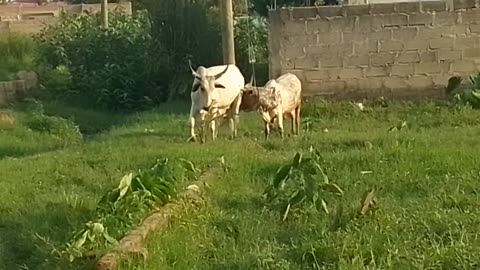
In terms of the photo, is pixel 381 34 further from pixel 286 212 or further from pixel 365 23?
pixel 286 212

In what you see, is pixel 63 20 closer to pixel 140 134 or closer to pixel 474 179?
pixel 140 134

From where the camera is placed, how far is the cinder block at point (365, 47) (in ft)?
46.8

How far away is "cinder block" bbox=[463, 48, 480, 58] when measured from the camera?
1429cm

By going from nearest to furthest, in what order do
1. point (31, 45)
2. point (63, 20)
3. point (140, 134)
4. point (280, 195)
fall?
point (280, 195), point (140, 134), point (63, 20), point (31, 45)

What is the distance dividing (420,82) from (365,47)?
0.93m

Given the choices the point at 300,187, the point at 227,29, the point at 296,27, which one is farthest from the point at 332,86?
the point at 300,187

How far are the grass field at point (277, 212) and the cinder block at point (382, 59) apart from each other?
1107 millimetres

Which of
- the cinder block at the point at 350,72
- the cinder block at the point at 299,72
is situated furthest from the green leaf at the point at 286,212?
the cinder block at the point at 350,72

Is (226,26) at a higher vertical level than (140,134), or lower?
higher

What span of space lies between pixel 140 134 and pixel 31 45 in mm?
12411

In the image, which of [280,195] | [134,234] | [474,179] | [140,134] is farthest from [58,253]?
[140,134]

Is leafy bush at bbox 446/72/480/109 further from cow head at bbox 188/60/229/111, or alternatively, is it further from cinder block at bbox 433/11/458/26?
cow head at bbox 188/60/229/111

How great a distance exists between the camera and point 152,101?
18.0 metres

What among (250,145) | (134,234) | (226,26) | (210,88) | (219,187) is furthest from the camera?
(226,26)
